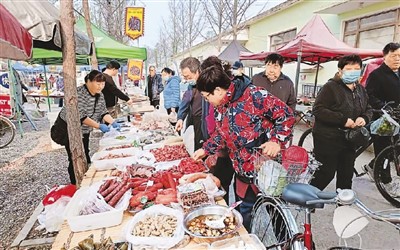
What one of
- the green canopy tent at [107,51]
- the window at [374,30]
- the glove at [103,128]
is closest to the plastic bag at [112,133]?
the glove at [103,128]

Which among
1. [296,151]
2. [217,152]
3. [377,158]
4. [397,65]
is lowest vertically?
[377,158]

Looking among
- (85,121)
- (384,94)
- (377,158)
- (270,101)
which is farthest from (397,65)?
(85,121)

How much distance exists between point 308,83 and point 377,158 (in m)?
8.63

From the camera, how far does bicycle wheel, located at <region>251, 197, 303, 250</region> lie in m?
1.77

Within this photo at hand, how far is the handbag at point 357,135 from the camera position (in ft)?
9.22

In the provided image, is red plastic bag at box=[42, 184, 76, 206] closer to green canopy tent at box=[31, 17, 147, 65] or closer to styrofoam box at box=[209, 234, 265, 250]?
styrofoam box at box=[209, 234, 265, 250]

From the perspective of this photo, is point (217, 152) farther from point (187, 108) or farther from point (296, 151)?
point (187, 108)

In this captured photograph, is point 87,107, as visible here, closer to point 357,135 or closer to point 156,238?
point 156,238

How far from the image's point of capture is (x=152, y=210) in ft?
5.86

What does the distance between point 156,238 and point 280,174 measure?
0.77 metres

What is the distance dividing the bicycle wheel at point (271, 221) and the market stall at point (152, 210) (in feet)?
0.99

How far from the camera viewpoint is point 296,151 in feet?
5.30

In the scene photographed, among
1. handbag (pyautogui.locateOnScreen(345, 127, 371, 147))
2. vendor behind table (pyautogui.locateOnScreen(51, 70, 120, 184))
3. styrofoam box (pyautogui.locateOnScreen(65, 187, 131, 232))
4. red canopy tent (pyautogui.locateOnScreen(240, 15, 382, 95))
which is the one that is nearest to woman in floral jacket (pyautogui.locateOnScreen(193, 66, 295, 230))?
styrofoam box (pyautogui.locateOnScreen(65, 187, 131, 232))

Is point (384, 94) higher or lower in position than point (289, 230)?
higher
